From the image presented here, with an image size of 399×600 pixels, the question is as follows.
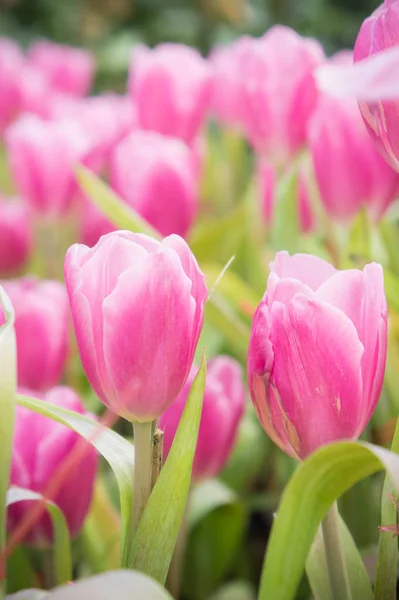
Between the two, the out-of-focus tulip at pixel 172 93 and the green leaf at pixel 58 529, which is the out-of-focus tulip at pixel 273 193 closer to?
the out-of-focus tulip at pixel 172 93

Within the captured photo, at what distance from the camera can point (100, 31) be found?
1970 millimetres

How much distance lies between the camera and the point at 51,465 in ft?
1.18

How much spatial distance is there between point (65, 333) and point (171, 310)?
0.25m

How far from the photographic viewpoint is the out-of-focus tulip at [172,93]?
682mm

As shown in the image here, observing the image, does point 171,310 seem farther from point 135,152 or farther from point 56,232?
point 56,232

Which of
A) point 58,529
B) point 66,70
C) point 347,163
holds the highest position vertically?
point 66,70

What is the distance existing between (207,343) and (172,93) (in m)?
0.23

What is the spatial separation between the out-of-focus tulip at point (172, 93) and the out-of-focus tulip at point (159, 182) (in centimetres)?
9

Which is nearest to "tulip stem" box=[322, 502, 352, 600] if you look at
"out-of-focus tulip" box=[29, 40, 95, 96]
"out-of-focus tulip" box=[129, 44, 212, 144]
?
"out-of-focus tulip" box=[129, 44, 212, 144]

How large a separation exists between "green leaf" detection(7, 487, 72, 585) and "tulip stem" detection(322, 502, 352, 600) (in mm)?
103

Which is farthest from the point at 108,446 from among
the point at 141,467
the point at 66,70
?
the point at 66,70

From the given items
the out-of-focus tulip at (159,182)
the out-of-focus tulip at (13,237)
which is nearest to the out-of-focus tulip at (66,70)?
the out-of-focus tulip at (13,237)

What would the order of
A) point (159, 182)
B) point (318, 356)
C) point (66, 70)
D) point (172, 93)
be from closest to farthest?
point (318, 356) < point (159, 182) < point (172, 93) < point (66, 70)

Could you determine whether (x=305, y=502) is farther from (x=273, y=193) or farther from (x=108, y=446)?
(x=273, y=193)
